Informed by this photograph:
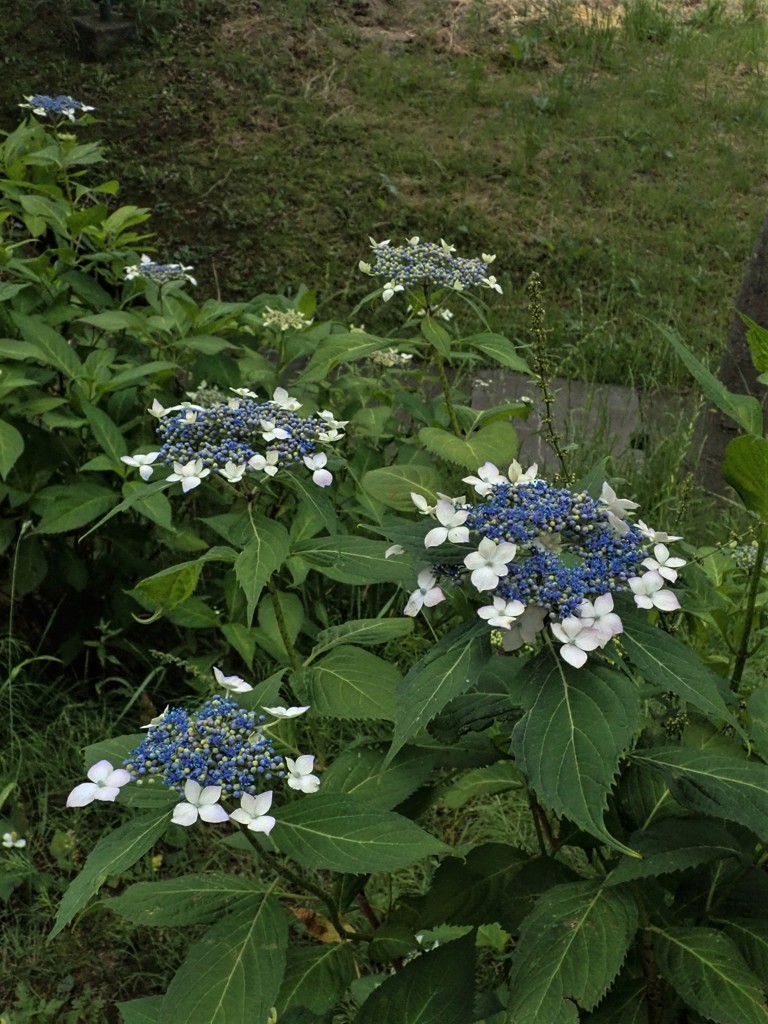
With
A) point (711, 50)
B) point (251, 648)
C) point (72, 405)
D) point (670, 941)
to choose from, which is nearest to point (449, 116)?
point (711, 50)

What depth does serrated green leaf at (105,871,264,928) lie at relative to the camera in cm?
132

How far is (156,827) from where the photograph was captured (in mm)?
1185

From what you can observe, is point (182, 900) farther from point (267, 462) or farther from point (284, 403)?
point (284, 403)

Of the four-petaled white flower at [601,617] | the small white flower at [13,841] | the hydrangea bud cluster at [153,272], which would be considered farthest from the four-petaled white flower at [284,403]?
the small white flower at [13,841]

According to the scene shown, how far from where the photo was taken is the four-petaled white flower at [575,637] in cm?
111

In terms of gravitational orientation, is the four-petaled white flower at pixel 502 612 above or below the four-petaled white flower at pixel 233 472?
above

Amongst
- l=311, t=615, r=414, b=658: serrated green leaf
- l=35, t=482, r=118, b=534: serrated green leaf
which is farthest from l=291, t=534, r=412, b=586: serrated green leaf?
l=35, t=482, r=118, b=534: serrated green leaf

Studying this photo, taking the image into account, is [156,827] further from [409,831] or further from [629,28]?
[629,28]

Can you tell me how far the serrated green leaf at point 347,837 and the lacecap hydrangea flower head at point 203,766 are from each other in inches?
1.4

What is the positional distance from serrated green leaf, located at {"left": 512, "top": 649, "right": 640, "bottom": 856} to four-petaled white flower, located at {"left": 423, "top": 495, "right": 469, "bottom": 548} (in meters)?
0.17

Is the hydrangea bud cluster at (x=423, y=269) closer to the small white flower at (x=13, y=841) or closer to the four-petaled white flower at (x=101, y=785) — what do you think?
the four-petaled white flower at (x=101, y=785)

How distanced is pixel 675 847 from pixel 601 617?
368mm

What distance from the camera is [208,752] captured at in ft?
3.84

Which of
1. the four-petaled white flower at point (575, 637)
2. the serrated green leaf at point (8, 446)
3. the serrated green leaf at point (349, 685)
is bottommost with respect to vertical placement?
the serrated green leaf at point (8, 446)
